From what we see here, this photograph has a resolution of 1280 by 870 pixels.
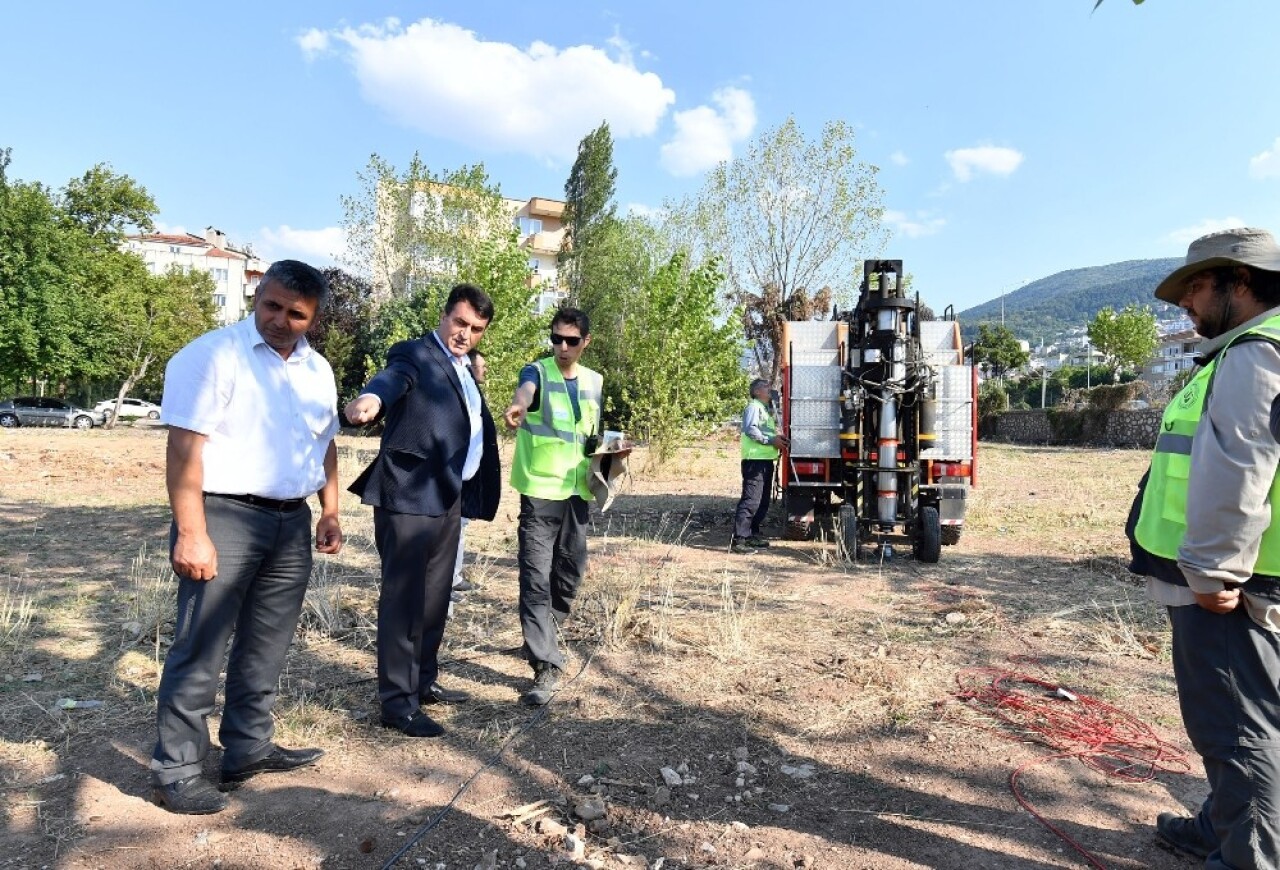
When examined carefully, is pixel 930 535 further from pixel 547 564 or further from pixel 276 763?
pixel 276 763

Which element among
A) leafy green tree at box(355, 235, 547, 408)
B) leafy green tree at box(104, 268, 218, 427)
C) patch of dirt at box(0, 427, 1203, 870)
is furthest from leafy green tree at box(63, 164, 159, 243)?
patch of dirt at box(0, 427, 1203, 870)

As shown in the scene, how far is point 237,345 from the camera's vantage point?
115 inches

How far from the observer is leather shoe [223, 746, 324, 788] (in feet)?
9.95

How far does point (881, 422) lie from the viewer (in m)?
7.75

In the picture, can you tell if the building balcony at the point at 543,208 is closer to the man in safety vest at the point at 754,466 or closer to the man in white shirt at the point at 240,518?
the man in safety vest at the point at 754,466

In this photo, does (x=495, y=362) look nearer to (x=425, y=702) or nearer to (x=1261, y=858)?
(x=425, y=702)

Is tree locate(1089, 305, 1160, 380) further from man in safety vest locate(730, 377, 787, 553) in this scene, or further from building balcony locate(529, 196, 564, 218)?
man in safety vest locate(730, 377, 787, 553)

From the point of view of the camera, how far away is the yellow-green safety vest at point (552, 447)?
Result: 13.6 ft

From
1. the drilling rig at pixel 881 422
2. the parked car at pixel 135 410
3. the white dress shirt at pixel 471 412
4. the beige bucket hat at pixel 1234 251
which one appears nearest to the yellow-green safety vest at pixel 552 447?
the white dress shirt at pixel 471 412

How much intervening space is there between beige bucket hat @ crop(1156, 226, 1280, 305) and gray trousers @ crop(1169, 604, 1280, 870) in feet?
3.23

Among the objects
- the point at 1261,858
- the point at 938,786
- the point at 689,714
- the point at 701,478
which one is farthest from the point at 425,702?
the point at 701,478

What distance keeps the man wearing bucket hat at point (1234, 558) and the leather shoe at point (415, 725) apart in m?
2.83

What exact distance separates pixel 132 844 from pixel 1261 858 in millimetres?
3382

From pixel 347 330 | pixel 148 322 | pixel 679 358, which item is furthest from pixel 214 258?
pixel 679 358
